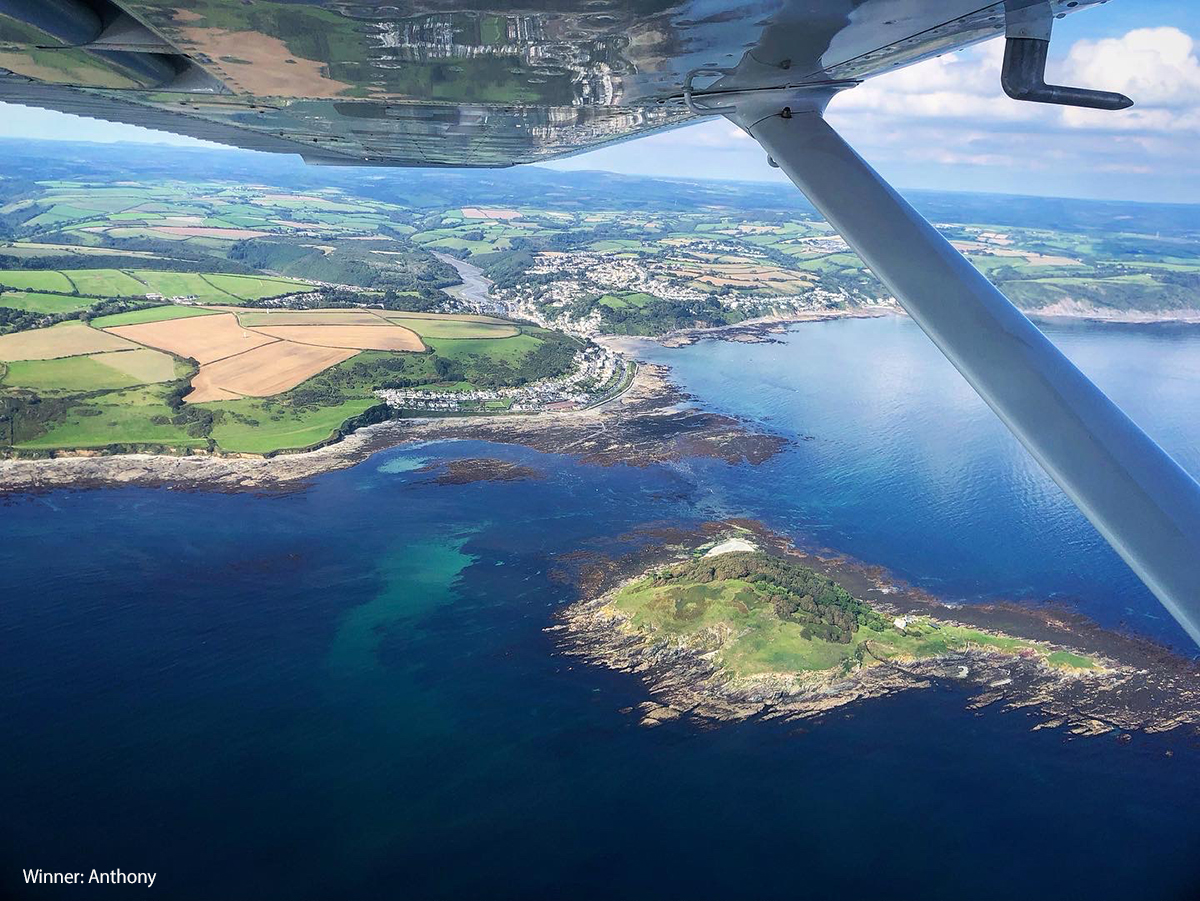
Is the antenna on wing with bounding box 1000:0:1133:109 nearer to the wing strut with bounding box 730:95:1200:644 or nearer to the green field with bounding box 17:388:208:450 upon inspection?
the wing strut with bounding box 730:95:1200:644

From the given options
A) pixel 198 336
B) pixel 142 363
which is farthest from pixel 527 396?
pixel 198 336

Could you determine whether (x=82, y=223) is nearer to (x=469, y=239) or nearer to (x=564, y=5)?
(x=469, y=239)

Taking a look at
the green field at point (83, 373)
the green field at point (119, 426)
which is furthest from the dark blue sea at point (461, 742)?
the green field at point (83, 373)

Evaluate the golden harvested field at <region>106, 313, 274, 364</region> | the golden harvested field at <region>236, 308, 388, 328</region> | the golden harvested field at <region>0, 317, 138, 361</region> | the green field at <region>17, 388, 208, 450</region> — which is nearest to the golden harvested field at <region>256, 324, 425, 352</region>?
the golden harvested field at <region>236, 308, 388, 328</region>

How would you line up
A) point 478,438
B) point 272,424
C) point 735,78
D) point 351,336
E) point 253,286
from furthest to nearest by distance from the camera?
point 253,286 < point 351,336 < point 478,438 < point 272,424 < point 735,78

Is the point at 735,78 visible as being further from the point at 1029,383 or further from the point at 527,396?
the point at 527,396

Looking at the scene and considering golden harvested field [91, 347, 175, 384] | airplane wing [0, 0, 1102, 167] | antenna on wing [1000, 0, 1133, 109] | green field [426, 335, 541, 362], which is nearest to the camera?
airplane wing [0, 0, 1102, 167]

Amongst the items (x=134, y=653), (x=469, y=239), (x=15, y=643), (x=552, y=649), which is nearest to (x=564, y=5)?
(x=552, y=649)
